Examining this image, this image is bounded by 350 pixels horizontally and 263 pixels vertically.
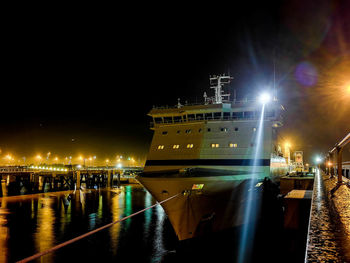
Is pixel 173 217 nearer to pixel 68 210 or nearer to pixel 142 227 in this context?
pixel 142 227

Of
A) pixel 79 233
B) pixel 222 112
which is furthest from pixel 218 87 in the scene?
pixel 79 233

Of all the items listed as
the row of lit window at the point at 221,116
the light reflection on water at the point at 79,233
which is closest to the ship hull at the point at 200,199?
the light reflection on water at the point at 79,233

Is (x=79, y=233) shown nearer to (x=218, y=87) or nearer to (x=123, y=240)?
(x=123, y=240)

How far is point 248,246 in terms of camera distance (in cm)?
1744

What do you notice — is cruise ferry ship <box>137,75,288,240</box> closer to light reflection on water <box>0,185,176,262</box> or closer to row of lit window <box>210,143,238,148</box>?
row of lit window <box>210,143,238,148</box>

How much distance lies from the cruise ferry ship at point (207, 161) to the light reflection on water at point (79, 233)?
3755mm

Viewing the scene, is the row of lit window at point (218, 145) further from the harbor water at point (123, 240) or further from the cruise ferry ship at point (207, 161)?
the harbor water at point (123, 240)

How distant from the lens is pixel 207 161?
57.8ft

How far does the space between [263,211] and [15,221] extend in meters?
20.0

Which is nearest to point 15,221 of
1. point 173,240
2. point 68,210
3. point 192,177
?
point 68,210

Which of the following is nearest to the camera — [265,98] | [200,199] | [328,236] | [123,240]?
[328,236]

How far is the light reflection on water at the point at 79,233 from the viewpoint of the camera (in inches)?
627

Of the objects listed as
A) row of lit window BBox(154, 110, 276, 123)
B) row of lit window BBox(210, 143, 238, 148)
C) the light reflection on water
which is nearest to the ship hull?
the light reflection on water

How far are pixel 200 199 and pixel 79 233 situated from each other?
1058 cm
